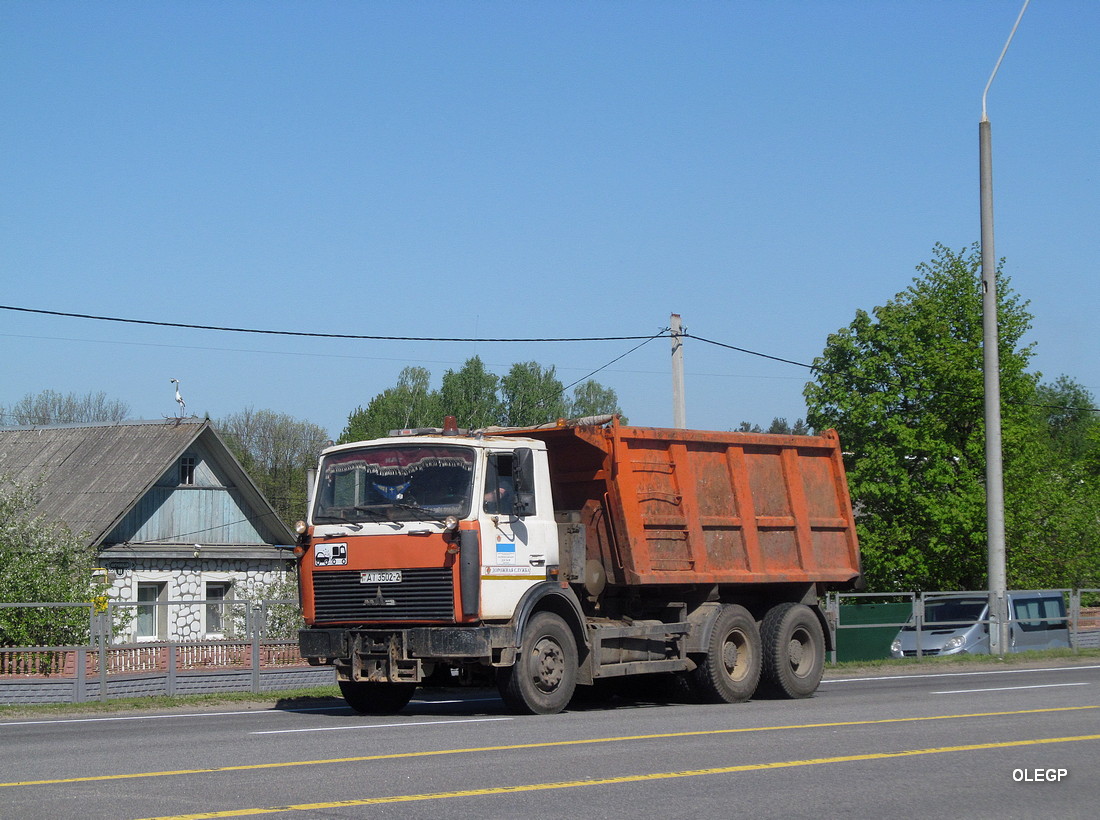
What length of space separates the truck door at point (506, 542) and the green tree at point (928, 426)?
84.2ft

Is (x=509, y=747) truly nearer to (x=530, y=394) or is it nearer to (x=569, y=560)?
(x=569, y=560)

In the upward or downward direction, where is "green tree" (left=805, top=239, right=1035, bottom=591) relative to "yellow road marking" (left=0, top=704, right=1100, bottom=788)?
upward

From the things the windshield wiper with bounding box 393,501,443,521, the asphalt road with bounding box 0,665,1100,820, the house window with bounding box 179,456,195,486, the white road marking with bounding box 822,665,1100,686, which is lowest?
the white road marking with bounding box 822,665,1100,686

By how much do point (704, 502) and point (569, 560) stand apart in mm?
1877

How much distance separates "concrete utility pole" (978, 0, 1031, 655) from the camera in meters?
26.2

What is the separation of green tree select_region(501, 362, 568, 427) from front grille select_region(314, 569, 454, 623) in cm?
7121

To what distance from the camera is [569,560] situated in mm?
14820

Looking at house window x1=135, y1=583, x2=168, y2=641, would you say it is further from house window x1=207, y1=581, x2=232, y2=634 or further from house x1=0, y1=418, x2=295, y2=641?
house window x1=207, y1=581, x2=232, y2=634

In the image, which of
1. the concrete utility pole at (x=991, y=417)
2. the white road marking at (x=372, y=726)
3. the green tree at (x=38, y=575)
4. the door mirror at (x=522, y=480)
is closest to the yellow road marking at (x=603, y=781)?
the white road marking at (x=372, y=726)

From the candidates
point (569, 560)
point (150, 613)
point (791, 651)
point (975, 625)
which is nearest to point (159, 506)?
point (150, 613)

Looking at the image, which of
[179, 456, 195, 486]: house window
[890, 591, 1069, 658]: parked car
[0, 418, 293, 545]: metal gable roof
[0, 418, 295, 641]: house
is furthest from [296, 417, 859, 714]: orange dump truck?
[179, 456, 195, 486]: house window

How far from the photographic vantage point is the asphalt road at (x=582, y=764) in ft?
25.2

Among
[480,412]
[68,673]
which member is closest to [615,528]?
[68,673]

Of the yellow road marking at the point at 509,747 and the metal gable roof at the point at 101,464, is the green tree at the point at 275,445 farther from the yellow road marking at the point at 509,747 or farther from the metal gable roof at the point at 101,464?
the yellow road marking at the point at 509,747
